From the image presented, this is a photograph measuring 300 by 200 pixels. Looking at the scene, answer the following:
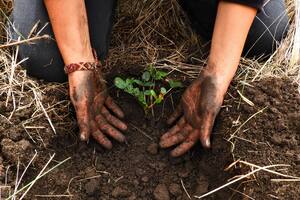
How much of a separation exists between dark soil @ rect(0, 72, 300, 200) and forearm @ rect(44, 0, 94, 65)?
0.21 metres

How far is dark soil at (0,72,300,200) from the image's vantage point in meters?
1.63

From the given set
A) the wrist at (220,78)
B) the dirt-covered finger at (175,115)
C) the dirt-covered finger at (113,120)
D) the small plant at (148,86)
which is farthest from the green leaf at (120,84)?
the wrist at (220,78)

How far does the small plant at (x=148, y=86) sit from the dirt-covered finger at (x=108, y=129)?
0.14m

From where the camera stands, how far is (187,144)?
1.74 meters

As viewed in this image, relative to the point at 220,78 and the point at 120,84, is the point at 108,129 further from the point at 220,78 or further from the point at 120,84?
the point at 220,78

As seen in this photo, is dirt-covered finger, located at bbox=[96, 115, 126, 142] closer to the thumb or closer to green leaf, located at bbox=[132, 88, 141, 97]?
green leaf, located at bbox=[132, 88, 141, 97]

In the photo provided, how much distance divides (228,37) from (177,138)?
0.42 metres

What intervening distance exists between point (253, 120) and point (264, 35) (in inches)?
19.0

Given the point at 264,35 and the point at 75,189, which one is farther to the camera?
the point at 264,35

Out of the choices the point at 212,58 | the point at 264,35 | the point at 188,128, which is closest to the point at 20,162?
the point at 188,128

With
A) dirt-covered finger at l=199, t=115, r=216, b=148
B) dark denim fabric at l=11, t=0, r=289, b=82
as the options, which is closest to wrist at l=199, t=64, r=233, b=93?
dirt-covered finger at l=199, t=115, r=216, b=148

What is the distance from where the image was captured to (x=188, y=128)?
175 cm

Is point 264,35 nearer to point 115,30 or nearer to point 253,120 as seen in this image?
point 253,120

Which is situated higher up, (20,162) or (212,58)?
(212,58)
